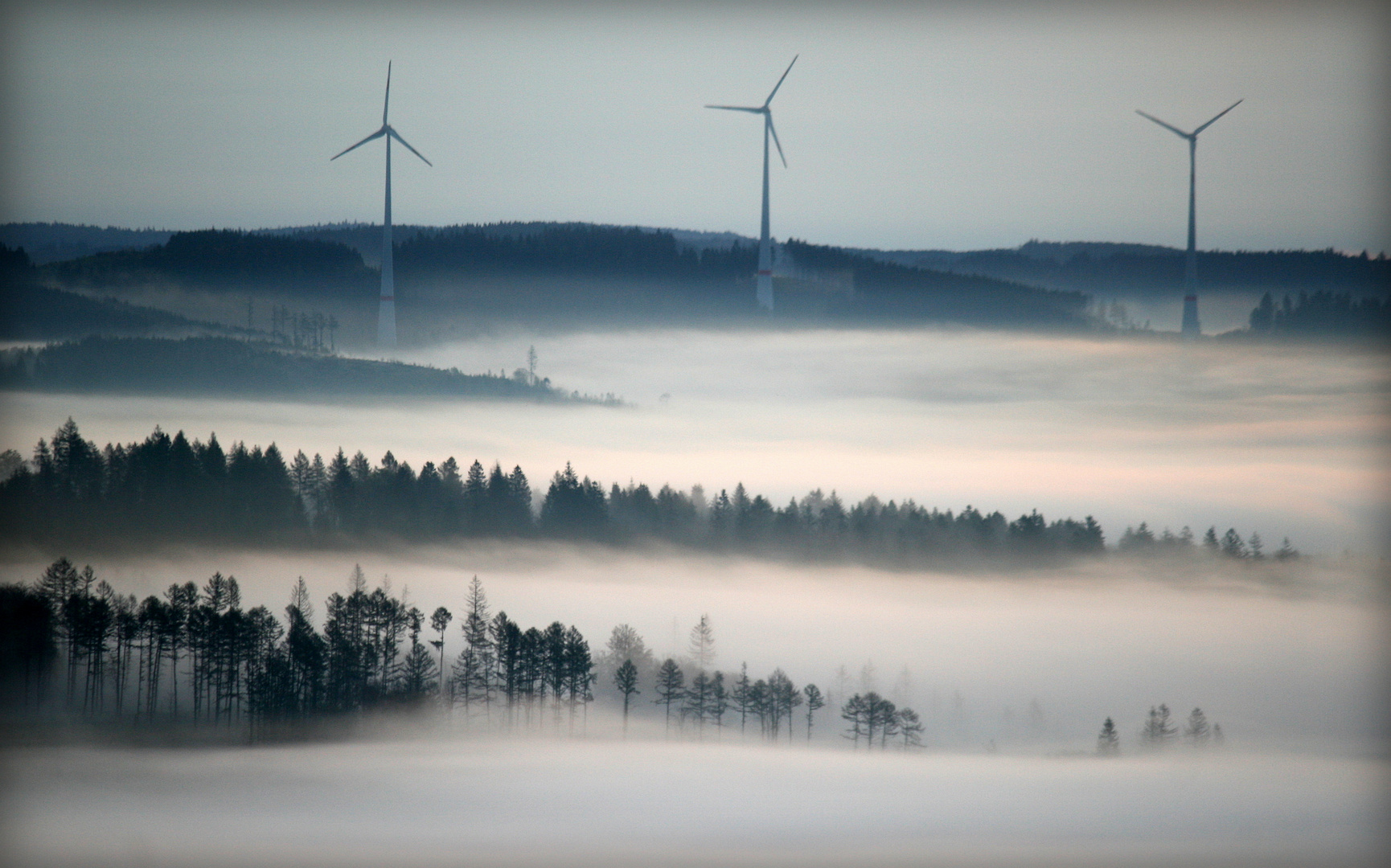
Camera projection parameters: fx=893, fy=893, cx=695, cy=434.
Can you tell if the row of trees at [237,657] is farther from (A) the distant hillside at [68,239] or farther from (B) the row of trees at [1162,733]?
(B) the row of trees at [1162,733]

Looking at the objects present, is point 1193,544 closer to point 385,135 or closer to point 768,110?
point 768,110

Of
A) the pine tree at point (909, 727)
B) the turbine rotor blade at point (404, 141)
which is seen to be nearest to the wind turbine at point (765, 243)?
the turbine rotor blade at point (404, 141)

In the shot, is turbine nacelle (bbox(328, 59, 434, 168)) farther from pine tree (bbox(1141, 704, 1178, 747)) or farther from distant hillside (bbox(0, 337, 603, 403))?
pine tree (bbox(1141, 704, 1178, 747))

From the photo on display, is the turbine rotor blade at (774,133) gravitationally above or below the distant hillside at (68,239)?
above

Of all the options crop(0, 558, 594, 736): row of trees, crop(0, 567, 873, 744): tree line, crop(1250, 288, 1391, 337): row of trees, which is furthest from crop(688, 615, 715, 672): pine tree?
crop(1250, 288, 1391, 337): row of trees

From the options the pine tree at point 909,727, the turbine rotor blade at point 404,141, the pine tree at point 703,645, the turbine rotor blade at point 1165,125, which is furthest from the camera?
the turbine rotor blade at point 404,141

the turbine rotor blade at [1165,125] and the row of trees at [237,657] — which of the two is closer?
the row of trees at [237,657]

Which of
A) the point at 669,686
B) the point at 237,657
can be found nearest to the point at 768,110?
the point at 669,686


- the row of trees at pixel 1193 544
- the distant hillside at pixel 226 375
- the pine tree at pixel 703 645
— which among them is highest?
the distant hillside at pixel 226 375
